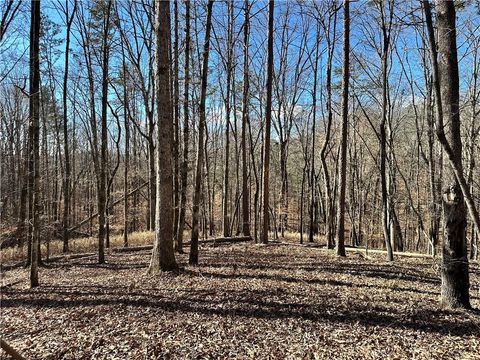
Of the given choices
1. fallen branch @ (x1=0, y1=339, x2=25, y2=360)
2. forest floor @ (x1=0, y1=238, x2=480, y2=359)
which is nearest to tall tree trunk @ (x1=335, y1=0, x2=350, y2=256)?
forest floor @ (x1=0, y1=238, x2=480, y2=359)

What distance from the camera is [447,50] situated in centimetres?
476

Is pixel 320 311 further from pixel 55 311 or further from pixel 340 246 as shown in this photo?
pixel 340 246

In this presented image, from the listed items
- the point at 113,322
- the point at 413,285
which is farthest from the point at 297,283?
the point at 113,322

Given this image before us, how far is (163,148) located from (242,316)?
392 cm

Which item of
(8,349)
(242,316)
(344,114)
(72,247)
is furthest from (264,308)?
(72,247)

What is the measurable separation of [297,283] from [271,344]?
8.96ft

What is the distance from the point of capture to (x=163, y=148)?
700 centimetres

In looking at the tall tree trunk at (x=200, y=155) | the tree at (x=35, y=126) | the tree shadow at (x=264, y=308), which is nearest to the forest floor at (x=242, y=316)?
the tree shadow at (x=264, y=308)

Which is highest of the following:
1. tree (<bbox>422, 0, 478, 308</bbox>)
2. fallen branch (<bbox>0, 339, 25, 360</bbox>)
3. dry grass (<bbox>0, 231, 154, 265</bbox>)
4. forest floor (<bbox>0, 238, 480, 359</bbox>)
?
tree (<bbox>422, 0, 478, 308</bbox>)

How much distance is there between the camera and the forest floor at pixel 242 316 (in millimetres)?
3734

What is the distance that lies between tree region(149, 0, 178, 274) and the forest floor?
0.51m

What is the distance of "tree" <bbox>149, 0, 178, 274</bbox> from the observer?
23.0ft

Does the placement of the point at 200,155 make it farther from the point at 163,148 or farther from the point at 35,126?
the point at 35,126

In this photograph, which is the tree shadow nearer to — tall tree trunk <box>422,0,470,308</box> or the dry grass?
tall tree trunk <box>422,0,470,308</box>
